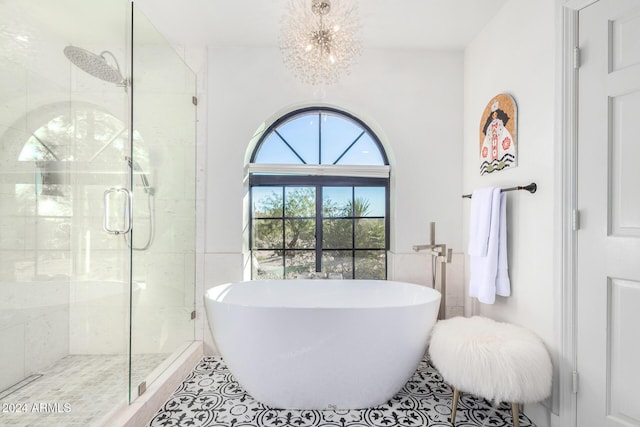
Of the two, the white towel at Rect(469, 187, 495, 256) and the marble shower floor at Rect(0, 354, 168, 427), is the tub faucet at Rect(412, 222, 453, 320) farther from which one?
the marble shower floor at Rect(0, 354, 168, 427)

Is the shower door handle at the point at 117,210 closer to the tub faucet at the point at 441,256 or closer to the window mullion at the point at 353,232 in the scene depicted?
the window mullion at the point at 353,232

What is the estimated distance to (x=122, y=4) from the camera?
1.79m

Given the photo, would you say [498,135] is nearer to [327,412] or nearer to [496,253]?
[496,253]

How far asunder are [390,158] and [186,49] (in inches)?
74.9

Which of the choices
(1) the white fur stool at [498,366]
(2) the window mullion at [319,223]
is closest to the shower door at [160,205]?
(2) the window mullion at [319,223]

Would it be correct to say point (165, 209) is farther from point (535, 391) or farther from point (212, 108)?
point (535, 391)


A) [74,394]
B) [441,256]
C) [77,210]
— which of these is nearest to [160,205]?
[77,210]

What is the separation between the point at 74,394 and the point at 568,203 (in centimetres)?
261

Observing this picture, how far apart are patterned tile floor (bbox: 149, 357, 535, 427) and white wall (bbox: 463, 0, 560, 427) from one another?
341 mm

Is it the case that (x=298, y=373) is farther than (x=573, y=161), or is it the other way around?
(x=298, y=373)

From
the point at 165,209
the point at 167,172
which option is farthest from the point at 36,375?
the point at 167,172

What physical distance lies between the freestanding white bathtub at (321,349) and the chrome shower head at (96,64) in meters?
1.37

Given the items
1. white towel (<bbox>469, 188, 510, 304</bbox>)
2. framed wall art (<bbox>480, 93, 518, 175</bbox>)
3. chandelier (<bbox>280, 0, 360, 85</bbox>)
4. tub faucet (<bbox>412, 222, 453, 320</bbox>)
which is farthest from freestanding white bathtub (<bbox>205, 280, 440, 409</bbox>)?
chandelier (<bbox>280, 0, 360, 85</bbox>)

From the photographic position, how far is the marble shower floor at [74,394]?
146cm
